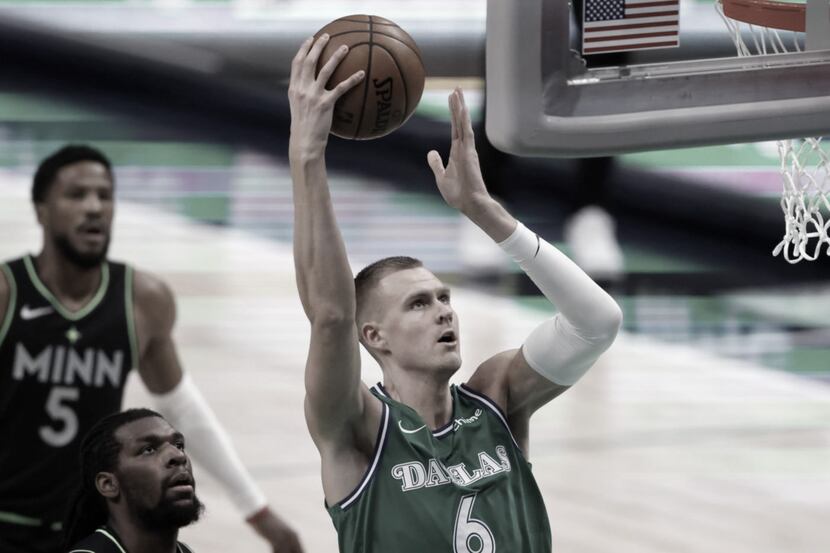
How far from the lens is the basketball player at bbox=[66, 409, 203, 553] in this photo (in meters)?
2.92

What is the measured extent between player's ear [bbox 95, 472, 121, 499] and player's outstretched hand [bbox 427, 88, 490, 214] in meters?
0.97

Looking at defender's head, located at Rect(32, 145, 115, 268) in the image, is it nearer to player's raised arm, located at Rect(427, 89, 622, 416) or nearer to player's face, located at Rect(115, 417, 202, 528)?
player's face, located at Rect(115, 417, 202, 528)

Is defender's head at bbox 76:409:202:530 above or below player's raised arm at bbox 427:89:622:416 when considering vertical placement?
below

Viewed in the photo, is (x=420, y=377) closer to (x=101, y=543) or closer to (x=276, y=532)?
(x=101, y=543)

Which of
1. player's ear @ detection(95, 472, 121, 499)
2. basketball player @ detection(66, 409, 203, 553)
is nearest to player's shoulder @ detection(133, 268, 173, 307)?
basketball player @ detection(66, 409, 203, 553)

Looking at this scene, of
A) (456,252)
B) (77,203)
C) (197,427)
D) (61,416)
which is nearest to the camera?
Answer: (61,416)

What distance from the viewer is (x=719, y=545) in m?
5.58

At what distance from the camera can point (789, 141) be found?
2.99 m

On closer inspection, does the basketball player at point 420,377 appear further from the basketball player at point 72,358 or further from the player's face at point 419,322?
the basketball player at point 72,358

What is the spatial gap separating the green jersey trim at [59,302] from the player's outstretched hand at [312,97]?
1.90 metres

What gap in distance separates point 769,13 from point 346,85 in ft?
3.42

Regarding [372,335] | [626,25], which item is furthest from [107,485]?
[626,25]

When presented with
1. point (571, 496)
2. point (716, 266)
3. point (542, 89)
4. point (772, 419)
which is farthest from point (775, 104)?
point (716, 266)

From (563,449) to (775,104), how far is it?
4.51m
